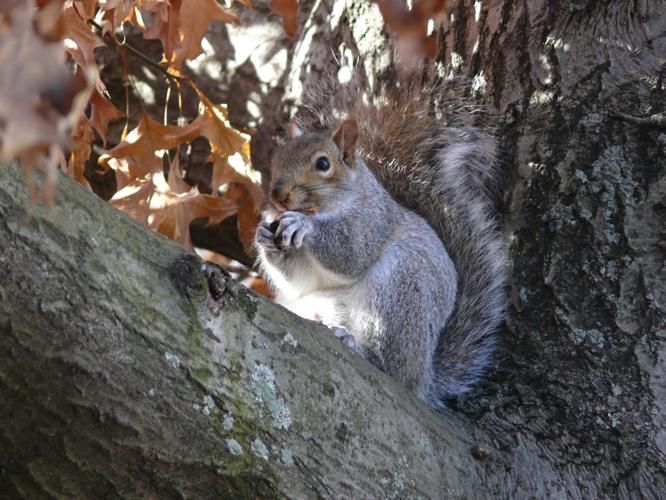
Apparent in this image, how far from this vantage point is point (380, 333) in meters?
2.25

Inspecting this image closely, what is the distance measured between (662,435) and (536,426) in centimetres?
28

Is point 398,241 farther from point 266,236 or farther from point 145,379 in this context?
point 145,379

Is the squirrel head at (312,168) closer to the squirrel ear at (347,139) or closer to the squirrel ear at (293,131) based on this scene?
the squirrel ear at (347,139)

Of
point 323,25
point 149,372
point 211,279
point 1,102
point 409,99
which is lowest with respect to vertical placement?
point 149,372

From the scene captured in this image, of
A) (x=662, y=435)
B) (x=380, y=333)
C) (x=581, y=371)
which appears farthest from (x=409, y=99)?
(x=662, y=435)

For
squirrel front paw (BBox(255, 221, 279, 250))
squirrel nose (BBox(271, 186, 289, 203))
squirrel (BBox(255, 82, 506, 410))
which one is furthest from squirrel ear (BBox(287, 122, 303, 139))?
squirrel front paw (BBox(255, 221, 279, 250))

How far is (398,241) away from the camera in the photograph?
2436 millimetres

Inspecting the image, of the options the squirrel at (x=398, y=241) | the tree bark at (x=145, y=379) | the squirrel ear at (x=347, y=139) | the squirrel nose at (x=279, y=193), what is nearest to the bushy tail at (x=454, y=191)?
the squirrel at (x=398, y=241)

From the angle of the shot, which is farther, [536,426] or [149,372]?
[536,426]

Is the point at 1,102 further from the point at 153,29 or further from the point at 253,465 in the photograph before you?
the point at 153,29

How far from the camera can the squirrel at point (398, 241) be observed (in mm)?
→ 2270

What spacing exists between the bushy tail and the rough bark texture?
7cm

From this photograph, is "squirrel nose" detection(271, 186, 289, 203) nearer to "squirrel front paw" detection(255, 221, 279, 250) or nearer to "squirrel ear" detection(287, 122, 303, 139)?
"squirrel front paw" detection(255, 221, 279, 250)

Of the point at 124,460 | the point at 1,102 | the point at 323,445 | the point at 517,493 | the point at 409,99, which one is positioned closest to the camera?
the point at 1,102
